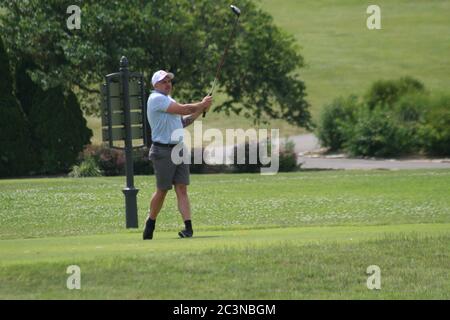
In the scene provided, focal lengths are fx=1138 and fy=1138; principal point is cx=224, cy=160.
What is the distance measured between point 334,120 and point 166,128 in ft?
96.2

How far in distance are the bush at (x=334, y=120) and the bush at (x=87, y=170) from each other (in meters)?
12.5

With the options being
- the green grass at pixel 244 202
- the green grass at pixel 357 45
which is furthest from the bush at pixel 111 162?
the green grass at pixel 357 45

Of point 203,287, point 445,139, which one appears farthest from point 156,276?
point 445,139

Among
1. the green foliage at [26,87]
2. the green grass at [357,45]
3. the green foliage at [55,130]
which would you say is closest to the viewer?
the green foliage at [55,130]

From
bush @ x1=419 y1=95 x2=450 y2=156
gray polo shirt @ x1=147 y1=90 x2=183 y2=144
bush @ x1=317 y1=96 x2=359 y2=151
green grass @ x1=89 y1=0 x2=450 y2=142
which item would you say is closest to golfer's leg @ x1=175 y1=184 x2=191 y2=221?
gray polo shirt @ x1=147 y1=90 x2=183 y2=144

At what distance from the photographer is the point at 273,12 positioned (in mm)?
82750

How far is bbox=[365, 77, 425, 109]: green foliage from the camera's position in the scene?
43344mm

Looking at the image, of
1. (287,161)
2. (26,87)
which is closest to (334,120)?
(287,161)

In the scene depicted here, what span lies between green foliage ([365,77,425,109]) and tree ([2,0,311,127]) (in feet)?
19.4

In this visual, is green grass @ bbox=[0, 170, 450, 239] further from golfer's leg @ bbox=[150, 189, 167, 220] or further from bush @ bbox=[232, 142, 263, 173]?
bush @ bbox=[232, 142, 263, 173]

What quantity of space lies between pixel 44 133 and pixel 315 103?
89.6 ft

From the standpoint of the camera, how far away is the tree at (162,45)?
111ft

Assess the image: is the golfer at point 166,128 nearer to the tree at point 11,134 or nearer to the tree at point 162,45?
the tree at point 11,134

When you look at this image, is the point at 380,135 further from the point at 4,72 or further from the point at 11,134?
the point at 4,72
